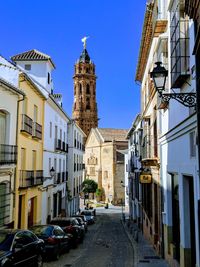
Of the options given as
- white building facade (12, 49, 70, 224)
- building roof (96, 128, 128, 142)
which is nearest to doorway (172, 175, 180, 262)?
white building facade (12, 49, 70, 224)

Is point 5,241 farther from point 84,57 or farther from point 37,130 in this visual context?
point 84,57

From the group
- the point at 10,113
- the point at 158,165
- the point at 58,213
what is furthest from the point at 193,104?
the point at 58,213

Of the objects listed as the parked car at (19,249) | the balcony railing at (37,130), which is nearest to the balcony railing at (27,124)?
the balcony railing at (37,130)

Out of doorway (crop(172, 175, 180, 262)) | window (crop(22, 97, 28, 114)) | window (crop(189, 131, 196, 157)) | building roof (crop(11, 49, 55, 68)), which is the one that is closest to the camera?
window (crop(189, 131, 196, 157))

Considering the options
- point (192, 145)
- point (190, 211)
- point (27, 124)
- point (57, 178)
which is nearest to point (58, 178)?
point (57, 178)

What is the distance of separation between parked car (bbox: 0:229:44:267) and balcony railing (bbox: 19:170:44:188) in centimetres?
667

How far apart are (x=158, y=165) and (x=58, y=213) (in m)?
17.0

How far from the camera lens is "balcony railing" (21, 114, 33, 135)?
16581 mm

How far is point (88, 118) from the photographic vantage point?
81.2 m

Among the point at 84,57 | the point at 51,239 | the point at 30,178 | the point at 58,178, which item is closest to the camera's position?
the point at 51,239

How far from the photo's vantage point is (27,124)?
56.4ft

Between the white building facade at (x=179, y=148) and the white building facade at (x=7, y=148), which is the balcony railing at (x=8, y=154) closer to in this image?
the white building facade at (x=7, y=148)

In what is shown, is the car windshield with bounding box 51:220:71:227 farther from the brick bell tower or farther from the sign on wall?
the brick bell tower

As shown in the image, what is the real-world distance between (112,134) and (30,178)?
175 feet
